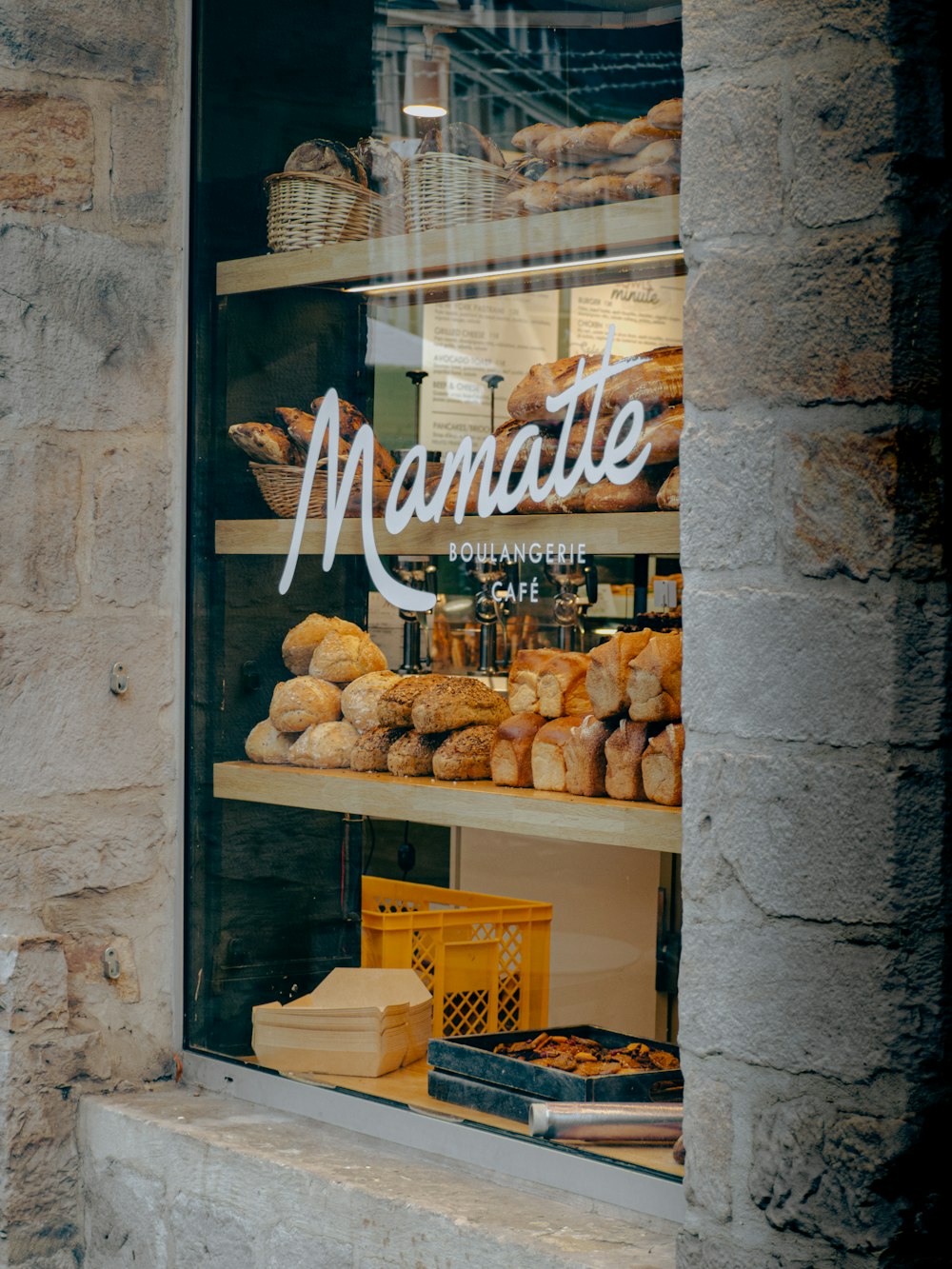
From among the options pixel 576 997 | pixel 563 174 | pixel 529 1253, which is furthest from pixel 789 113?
pixel 529 1253

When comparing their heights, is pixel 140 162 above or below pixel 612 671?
above

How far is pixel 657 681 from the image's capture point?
2.30 metres

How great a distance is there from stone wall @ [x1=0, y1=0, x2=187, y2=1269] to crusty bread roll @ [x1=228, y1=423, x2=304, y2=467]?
12 cm

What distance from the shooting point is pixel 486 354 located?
8.13 feet

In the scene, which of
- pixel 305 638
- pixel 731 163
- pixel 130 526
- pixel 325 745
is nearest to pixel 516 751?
pixel 325 745

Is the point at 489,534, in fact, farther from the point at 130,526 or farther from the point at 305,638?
the point at 130,526

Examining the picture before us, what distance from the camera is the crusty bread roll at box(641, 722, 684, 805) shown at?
2240 millimetres

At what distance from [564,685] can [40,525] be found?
1001 mm

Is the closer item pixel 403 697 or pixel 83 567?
pixel 403 697

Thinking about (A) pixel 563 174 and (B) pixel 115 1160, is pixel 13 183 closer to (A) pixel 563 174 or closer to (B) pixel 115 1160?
(A) pixel 563 174

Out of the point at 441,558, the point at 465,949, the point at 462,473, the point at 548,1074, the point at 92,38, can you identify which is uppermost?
the point at 92,38

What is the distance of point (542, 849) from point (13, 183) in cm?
148

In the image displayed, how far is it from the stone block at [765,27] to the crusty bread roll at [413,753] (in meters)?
1.18

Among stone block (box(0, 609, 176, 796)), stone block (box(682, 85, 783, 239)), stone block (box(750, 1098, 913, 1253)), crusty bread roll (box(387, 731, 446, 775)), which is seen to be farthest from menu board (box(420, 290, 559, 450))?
stone block (box(750, 1098, 913, 1253))
